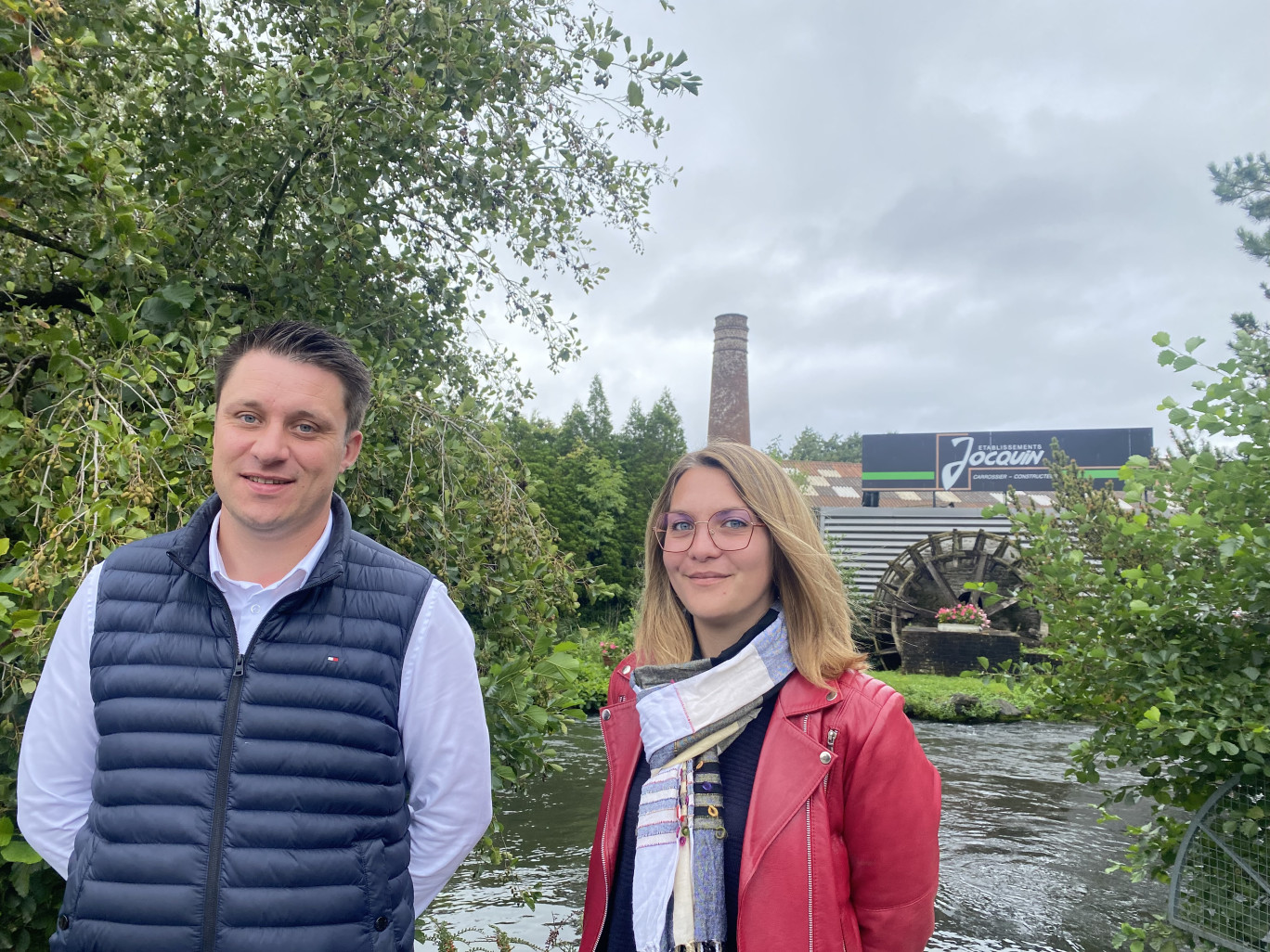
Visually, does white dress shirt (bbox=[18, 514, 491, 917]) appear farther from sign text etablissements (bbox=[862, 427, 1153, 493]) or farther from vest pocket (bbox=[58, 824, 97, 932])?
sign text etablissements (bbox=[862, 427, 1153, 493])

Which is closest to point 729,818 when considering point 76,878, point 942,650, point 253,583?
point 253,583

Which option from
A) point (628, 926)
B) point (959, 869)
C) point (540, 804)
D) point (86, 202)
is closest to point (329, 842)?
point (628, 926)

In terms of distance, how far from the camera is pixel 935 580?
18.2 m

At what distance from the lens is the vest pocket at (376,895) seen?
151cm

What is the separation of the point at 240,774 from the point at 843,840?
1001 mm

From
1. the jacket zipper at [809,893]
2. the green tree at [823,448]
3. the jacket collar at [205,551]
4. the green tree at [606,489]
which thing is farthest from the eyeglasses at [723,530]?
the green tree at [823,448]

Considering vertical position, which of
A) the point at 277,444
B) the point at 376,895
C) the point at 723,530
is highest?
the point at 277,444

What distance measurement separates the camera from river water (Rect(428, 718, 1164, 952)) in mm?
5609

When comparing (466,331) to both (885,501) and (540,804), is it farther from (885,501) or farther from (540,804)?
(885,501)

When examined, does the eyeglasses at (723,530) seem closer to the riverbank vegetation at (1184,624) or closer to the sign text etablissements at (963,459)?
the riverbank vegetation at (1184,624)

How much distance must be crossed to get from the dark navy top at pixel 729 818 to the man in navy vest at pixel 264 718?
0.92 feet

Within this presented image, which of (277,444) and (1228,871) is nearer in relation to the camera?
(277,444)

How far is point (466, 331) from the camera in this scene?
15.7 feet

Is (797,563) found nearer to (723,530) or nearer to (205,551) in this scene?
(723,530)
